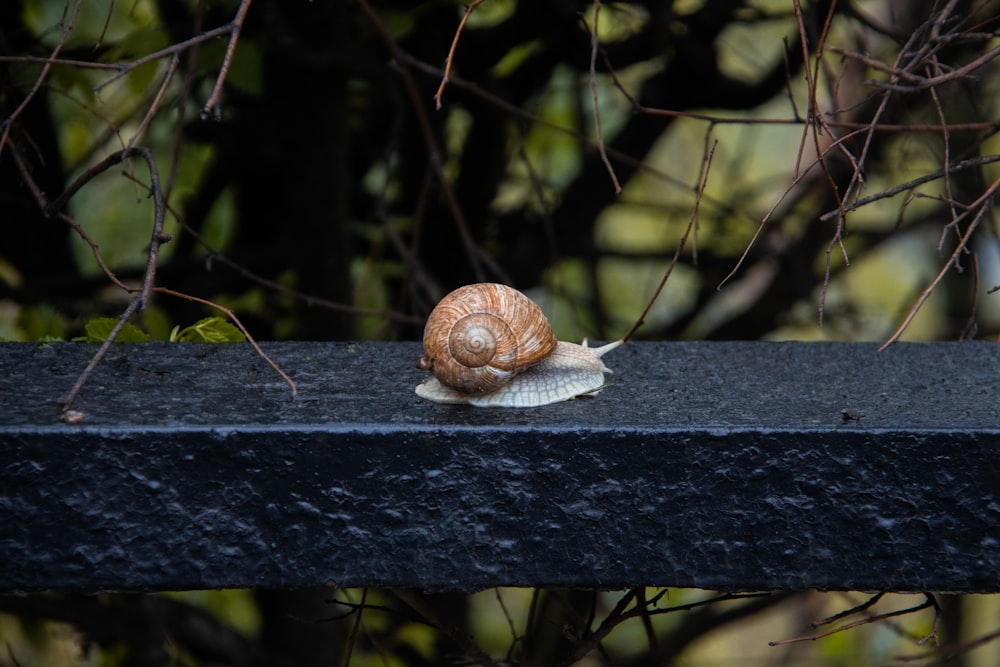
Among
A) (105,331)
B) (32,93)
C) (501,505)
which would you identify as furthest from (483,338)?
(32,93)

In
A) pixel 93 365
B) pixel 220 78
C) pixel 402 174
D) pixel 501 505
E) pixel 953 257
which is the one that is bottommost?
pixel 93 365

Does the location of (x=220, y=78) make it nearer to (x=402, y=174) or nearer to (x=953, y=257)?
(x=953, y=257)

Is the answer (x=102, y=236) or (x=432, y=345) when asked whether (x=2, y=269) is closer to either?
(x=102, y=236)

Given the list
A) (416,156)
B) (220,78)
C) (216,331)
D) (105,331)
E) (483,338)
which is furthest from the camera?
(416,156)

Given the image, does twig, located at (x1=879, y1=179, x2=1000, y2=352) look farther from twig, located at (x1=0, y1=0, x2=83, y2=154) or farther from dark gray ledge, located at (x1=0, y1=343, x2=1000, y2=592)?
twig, located at (x1=0, y1=0, x2=83, y2=154)

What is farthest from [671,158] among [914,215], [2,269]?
[2,269]

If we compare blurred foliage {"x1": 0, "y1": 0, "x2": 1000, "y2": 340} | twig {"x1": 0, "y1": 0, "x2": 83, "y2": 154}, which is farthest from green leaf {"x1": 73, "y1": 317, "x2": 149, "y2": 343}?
blurred foliage {"x1": 0, "y1": 0, "x2": 1000, "y2": 340}

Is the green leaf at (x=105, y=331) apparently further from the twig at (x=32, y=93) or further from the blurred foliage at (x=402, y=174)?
the blurred foliage at (x=402, y=174)
